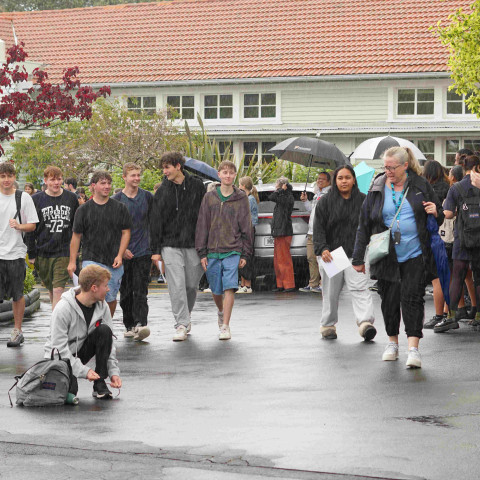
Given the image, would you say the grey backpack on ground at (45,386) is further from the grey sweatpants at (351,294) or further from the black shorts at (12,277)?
the grey sweatpants at (351,294)

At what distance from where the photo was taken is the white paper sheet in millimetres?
10938

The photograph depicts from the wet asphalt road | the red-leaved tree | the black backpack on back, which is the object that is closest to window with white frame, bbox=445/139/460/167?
the red-leaved tree

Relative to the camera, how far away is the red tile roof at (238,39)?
34.4 m

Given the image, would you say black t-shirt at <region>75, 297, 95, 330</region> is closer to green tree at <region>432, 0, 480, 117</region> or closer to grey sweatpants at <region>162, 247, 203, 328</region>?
grey sweatpants at <region>162, 247, 203, 328</region>

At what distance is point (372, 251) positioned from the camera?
9.45 meters

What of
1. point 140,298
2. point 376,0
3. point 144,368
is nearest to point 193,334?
point 140,298

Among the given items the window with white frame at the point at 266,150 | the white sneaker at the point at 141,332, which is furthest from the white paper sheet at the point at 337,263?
the window with white frame at the point at 266,150

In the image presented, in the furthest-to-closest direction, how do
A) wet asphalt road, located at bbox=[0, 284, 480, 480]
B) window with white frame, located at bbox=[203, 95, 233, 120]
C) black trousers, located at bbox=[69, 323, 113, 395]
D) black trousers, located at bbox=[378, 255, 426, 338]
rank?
1. window with white frame, located at bbox=[203, 95, 233, 120]
2. black trousers, located at bbox=[378, 255, 426, 338]
3. black trousers, located at bbox=[69, 323, 113, 395]
4. wet asphalt road, located at bbox=[0, 284, 480, 480]

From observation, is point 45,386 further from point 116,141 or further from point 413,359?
point 116,141

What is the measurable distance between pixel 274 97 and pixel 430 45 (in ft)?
17.1

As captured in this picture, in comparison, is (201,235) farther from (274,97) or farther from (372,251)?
(274,97)

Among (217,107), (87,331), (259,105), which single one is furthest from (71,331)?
(217,107)

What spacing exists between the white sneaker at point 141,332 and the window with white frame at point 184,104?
82.5 feet

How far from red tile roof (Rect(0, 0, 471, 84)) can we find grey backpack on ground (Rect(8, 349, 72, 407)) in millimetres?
26265
